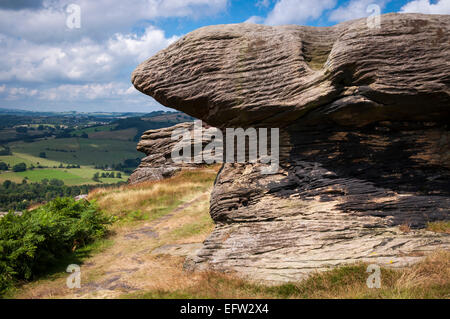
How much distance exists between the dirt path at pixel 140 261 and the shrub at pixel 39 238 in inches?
29.0

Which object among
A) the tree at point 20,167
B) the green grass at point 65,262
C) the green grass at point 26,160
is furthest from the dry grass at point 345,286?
the green grass at point 26,160

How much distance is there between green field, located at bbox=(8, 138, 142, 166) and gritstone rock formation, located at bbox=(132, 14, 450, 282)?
163 m

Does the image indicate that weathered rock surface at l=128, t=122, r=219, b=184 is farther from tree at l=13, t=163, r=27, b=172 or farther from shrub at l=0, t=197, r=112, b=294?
tree at l=13, t=163, r=27, b=172

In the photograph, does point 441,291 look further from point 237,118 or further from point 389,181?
point 237,118

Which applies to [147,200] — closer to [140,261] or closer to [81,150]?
[140,261]

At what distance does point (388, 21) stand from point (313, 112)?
4140 mm

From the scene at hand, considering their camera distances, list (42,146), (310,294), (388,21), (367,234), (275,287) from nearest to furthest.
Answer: (310,294), (275,287), (367,234), (388,21), (42,146)

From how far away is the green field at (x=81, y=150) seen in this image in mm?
165125

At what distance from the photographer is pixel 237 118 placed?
495 inches

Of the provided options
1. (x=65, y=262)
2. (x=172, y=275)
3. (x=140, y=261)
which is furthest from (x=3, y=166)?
(x=172, y=275)

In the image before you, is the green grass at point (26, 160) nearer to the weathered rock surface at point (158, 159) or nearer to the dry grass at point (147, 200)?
the weathered rock surface at point (158, 159)

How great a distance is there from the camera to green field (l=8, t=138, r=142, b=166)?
6501 inches

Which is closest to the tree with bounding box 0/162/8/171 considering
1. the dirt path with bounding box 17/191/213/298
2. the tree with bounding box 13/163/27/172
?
the tree with bounding box 13/163/27/172
